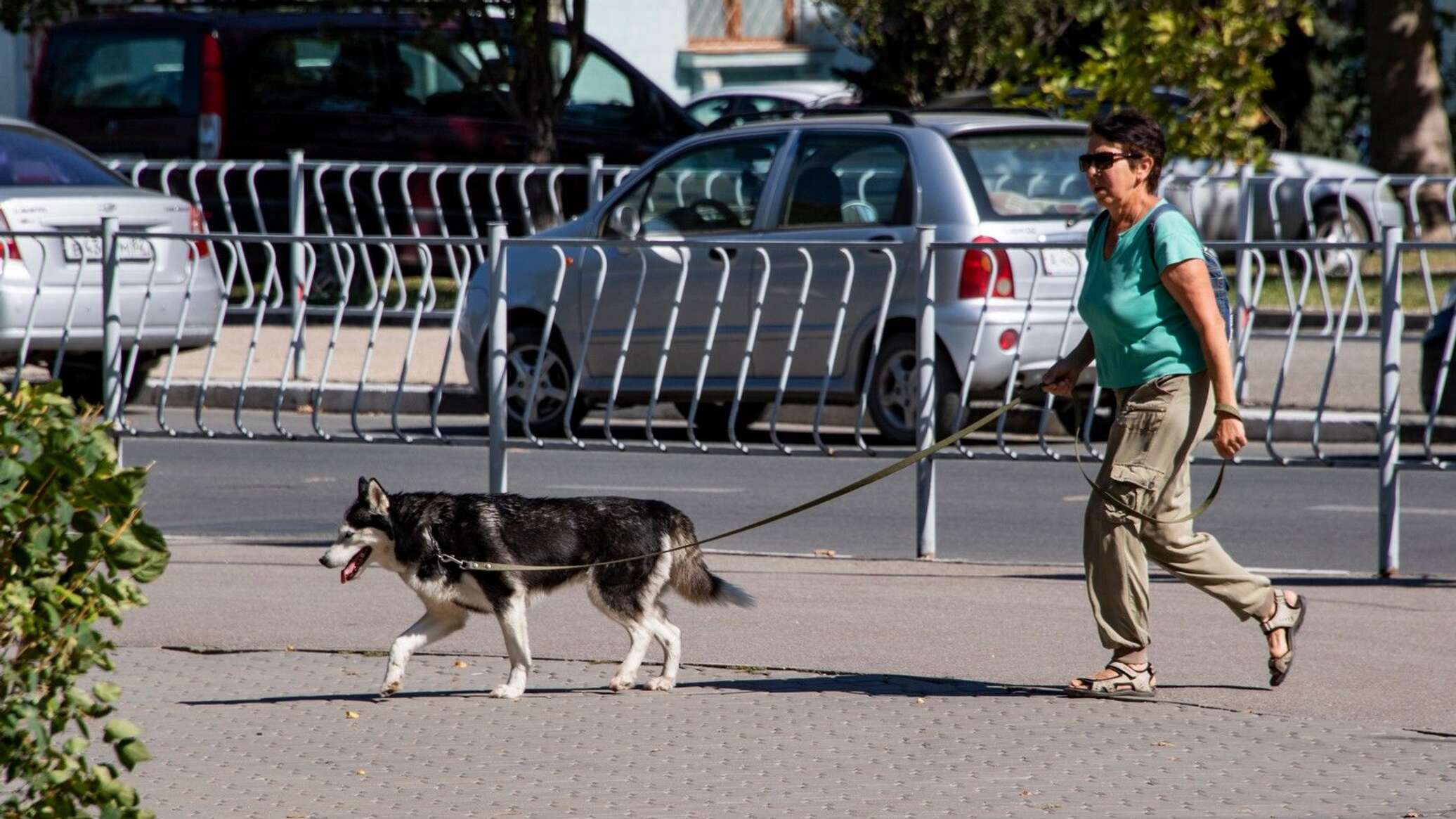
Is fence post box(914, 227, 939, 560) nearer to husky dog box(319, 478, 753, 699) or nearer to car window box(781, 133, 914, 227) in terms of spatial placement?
husky dog box(319, 478, 753, 699)

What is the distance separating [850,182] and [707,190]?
965mm

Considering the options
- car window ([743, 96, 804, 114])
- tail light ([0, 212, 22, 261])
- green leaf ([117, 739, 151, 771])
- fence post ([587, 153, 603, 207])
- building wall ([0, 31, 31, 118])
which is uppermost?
green leaf ([117, 739, 151, 771])

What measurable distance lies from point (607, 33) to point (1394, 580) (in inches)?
1157

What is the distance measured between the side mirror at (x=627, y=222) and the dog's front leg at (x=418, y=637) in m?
6.17

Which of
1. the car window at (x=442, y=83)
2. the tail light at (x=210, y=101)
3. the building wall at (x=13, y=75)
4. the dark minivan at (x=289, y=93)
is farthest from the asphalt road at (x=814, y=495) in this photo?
the building wall at (x=13, y=75)

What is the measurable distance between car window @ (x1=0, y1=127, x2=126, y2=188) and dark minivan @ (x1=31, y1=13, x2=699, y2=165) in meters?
5.35

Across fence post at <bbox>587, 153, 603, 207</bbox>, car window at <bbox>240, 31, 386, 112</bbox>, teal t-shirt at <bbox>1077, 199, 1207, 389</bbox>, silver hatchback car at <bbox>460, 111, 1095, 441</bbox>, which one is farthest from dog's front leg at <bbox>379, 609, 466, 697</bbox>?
car window at <bbox>240, 31, 386, 112</bbox>

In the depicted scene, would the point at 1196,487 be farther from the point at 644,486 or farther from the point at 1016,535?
the point at 644,486

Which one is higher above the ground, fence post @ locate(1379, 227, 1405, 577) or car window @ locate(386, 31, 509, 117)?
fence post @ locate(1379, 227, 1405, 577)

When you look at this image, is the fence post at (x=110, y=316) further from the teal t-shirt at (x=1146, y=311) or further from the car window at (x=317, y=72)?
the car window at (x=317, y=72)

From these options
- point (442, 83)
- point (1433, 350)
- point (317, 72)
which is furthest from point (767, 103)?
point (1433, 350)

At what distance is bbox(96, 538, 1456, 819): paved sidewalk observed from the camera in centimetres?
504

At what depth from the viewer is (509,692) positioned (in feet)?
20.2

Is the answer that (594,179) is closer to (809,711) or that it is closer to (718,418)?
(718,418)
